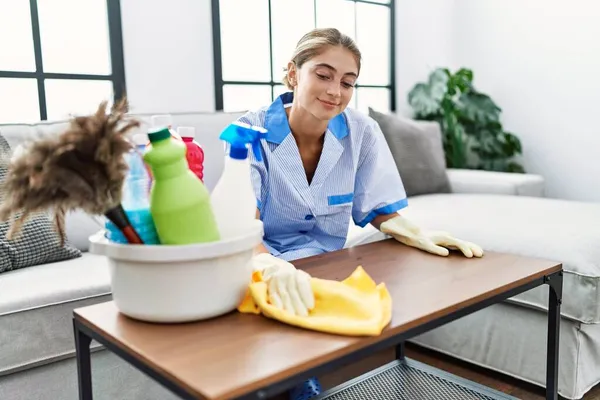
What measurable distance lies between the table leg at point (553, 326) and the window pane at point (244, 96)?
1.82m

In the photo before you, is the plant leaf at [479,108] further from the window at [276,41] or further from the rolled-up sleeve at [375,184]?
the rolled-up sleeve at [375,184]

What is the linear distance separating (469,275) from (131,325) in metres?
0.64

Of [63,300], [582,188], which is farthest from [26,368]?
[582,188]

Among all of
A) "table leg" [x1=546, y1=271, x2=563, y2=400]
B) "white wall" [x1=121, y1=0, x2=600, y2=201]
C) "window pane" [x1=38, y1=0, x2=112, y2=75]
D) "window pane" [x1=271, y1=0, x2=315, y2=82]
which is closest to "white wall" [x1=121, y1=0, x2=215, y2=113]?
"white wall" [x1=121, y1=0, x2=600, y2=201]

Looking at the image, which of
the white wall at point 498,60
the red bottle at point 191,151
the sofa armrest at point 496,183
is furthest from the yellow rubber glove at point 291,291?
the sofa armrest at point 496,183

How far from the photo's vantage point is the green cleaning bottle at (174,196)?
2.50ft

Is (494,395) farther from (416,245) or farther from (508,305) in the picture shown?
(508,305)

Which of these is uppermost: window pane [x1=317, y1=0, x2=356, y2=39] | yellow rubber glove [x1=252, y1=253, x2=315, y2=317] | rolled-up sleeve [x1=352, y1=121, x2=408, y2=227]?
window pane [x1=317, y1=0, x2=356, y2=39]

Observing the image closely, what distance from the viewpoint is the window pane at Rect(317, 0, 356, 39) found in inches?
122

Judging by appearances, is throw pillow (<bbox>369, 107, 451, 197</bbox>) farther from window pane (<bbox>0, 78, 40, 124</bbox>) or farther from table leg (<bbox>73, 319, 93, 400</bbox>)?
table leg (<bbox>73, 319, 93, 400</bbox>)

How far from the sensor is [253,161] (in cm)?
137

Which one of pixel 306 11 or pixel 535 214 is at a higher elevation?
pixel 306 11

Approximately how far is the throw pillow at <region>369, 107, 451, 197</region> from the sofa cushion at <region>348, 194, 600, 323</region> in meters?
0.23

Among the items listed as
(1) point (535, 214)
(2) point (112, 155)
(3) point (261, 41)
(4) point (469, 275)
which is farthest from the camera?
(3) point (261, 41)
